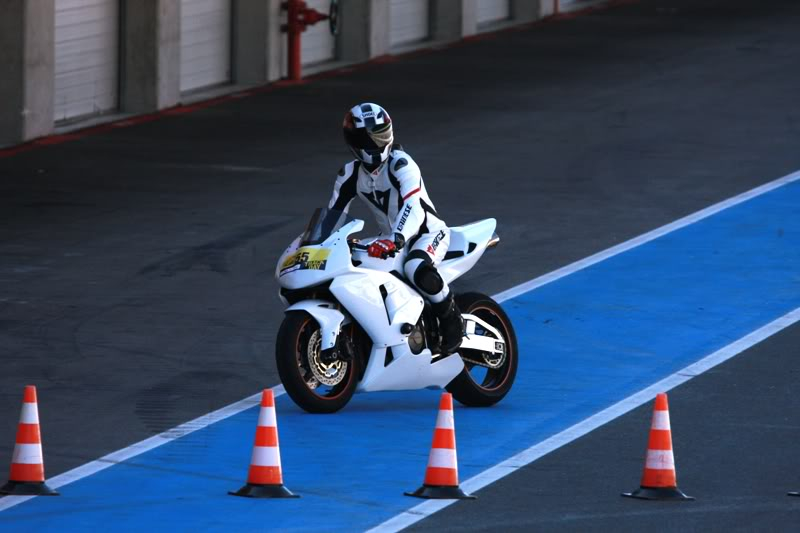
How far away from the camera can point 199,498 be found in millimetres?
10344

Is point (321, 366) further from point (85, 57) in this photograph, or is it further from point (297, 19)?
point (297, 19)

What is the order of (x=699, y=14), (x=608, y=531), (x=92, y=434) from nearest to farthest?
1. (x=608, y=531)
2. (x=92, y=434)
3. (x=699, y=14)

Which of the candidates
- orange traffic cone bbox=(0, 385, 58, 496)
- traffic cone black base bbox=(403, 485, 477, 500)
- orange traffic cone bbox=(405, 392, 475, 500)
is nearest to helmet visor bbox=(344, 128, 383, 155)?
orange traffic cone bbox=(405, 392, 475, 500)

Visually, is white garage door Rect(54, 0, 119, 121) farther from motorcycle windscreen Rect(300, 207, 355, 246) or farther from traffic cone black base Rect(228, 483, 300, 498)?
traffic cone black base Rect(228, 483, 300, 498)

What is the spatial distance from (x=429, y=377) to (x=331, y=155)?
1128 cm

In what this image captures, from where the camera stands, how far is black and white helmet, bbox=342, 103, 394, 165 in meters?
12.6

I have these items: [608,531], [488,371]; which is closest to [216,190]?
[488,371]

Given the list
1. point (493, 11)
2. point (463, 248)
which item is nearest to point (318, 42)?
point (493, 11)

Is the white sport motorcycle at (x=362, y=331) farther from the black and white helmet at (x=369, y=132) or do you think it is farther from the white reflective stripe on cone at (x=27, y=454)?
the white reflective stripe on cone at (x=27, y=454)

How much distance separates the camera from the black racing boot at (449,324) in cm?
1270

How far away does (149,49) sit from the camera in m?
27.0

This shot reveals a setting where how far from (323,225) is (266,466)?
2.64 meters

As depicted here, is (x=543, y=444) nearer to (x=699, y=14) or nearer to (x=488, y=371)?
(x=488, y=371)

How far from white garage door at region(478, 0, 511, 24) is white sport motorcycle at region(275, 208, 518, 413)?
24482mm
